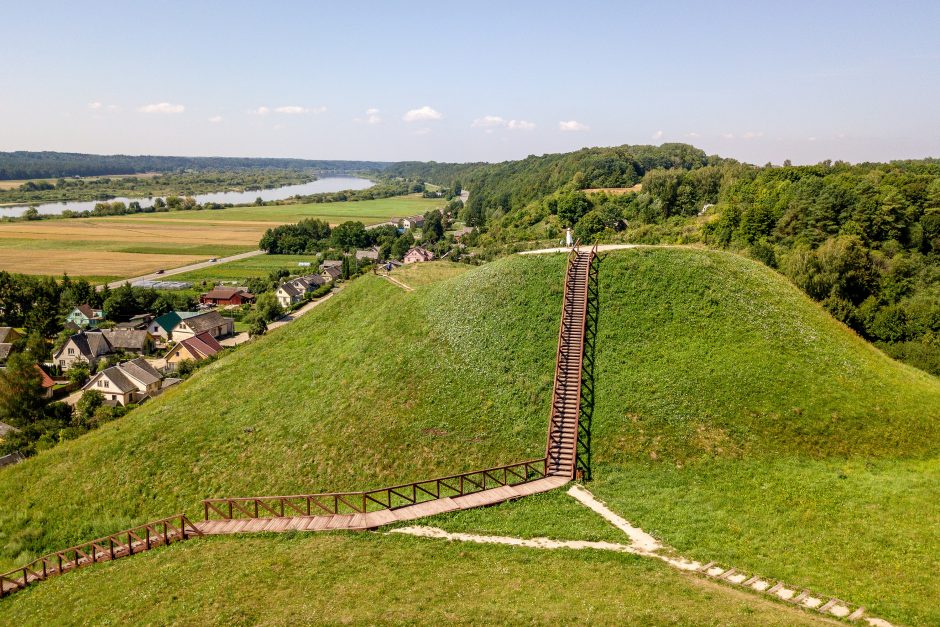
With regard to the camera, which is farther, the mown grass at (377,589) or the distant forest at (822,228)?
the distant forest at (822,228)

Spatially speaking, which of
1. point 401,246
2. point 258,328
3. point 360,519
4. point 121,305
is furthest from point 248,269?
point 360,519

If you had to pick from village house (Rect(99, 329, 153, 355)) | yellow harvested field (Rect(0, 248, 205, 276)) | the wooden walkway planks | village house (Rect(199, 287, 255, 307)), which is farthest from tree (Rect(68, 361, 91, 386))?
yellow harvested field (Rect(0, 248, 205, 276))

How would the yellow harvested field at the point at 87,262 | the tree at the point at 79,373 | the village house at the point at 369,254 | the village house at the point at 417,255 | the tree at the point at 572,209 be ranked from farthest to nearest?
the village house at the point at 369,254 < the village house at the point at 417,255 < the yellow harvested field at the point at 87,262 < the tree at the point at 572,209 < the tree at the point at 79,373

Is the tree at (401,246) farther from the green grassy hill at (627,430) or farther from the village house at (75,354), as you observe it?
the green grassy hill at (627,430)

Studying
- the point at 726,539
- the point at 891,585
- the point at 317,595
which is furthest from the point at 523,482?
the point at 891,585

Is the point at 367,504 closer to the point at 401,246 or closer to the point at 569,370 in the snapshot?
the point at 569,370

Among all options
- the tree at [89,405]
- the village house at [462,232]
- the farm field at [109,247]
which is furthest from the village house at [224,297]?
the village house at [462,232]

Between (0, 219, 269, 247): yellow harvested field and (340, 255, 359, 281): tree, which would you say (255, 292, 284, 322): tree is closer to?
(340, 255, 359, 281): tree
